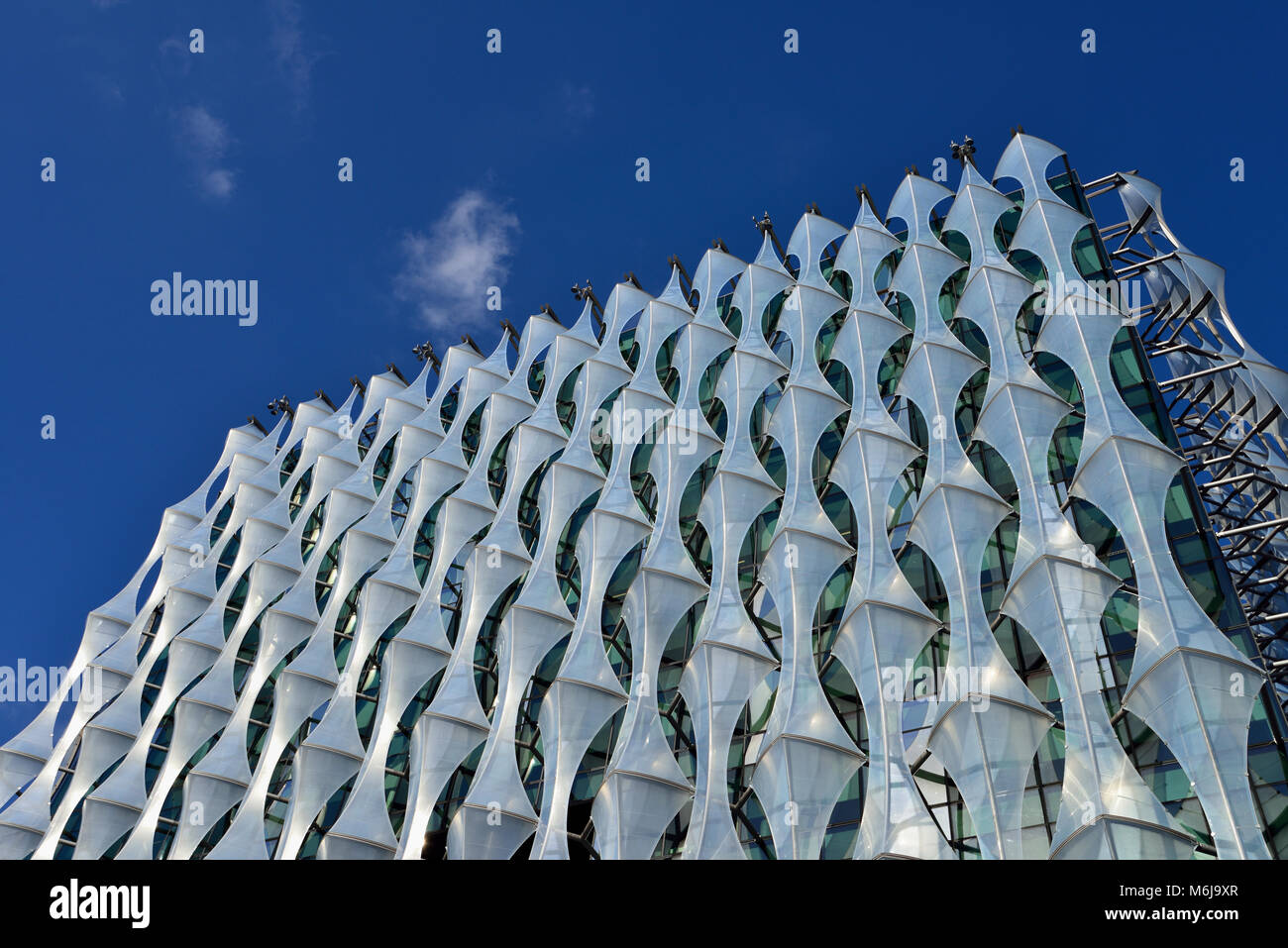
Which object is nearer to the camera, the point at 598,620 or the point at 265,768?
the point at 598,620

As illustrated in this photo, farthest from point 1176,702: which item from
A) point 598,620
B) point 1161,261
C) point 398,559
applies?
point 398,559

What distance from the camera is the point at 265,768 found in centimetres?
2950

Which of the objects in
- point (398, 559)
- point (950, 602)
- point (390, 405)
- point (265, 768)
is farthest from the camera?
point (390, 405)

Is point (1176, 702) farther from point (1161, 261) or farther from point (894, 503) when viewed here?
→ point (1161, 261)

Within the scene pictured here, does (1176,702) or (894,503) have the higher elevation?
(894,503)

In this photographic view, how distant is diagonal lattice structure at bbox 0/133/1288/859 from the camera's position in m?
19.7

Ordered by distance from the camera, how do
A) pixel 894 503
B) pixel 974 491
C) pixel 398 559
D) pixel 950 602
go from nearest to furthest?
pixel 950 602, pixel 974 491, pixel 894 503, pixel 398 559

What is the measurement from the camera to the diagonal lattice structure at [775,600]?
1966 centimetres

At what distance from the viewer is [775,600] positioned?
949 inches
